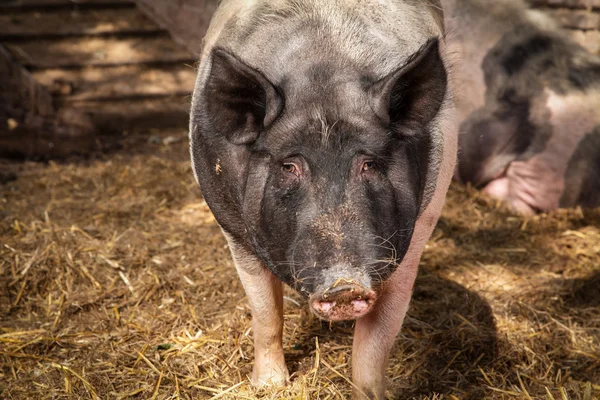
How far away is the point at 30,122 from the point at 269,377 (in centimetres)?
429

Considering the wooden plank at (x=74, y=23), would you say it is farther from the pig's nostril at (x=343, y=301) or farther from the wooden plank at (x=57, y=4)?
the pig's nostril at (x=343, y=301)

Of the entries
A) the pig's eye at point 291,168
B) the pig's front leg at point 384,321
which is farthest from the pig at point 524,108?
the pig's eye at point 291,168

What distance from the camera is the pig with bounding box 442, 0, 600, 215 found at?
6016 mm

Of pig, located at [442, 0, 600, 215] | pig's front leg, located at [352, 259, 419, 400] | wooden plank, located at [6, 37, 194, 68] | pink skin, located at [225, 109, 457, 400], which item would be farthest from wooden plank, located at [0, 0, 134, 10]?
pig's front leg, located at [352, 259, 419, 400]

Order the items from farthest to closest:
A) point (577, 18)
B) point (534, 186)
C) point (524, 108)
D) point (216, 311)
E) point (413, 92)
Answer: point (577, 18)
point (524, 108)
point (534, 186)
point (216, 311)
point (413, 92)

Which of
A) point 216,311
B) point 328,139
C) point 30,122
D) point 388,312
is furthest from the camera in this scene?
point 30,122

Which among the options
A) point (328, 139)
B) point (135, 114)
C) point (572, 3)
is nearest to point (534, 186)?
point (572, 3)

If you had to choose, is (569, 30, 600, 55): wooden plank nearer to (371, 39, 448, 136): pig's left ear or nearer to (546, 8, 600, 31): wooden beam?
(546, 8, 600, 31): wooden beam

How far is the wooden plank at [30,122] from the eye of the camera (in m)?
6.55

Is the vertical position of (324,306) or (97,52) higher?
(324,306)

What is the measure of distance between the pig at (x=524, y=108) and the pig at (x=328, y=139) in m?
3.26

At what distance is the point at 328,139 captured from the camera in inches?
103

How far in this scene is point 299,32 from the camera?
9.36 feet

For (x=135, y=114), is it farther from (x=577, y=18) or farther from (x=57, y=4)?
(x=577, y=18)
